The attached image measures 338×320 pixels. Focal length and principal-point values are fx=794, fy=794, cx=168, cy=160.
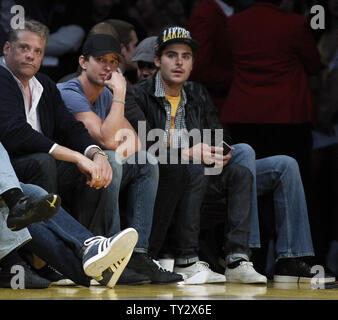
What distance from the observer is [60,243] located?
11.8 feet

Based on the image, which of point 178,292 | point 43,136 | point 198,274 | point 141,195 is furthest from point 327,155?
point 43,136

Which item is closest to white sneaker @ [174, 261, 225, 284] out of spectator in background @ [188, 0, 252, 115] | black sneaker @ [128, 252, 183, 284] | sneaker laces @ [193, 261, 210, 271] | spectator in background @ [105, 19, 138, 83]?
sneaker laces @ [193, 261, 210, 271]

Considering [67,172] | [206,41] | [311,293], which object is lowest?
[311,293]

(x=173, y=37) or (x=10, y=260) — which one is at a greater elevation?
(x=173, y=37)

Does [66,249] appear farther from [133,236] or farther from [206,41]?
[206,41]

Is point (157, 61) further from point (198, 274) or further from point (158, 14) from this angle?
point (198, 274)

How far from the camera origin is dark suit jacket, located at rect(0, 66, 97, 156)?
3727 mm

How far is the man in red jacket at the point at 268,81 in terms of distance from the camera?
16.4 ft

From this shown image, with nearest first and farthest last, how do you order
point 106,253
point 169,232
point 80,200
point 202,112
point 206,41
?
1. point 106,253
2. point 80,200
3. point 169,232
4. point 202,112
5. point 206,41

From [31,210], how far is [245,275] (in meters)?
1.38

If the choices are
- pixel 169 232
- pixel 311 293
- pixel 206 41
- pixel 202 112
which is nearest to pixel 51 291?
pixel 169 232

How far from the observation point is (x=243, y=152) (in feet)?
14.7

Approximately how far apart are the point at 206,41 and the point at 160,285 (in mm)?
1812

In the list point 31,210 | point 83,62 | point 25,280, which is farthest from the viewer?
point 83,62
